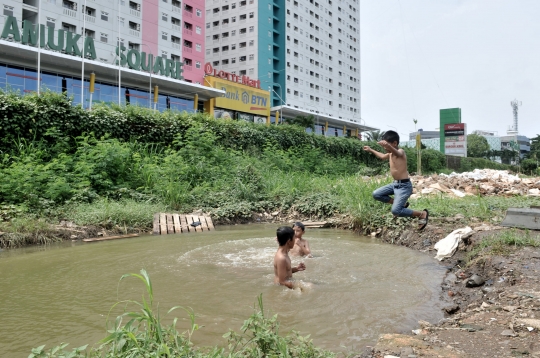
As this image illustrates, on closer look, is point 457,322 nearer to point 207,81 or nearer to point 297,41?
point 207,81

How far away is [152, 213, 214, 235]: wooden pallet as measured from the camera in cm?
1007

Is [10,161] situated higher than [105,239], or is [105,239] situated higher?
[10,161]

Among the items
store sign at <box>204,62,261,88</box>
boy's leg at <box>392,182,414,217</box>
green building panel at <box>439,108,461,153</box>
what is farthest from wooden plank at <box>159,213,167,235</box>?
green building panel at <box>439,108,461,153</box>

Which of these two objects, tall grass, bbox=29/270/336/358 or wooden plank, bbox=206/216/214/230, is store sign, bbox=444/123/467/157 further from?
tall grass, bbox=29/270/336/358

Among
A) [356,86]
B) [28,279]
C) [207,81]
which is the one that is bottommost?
[28,279]

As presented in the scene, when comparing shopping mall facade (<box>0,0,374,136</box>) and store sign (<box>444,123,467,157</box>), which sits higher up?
shopping mall facade (<box>0,0,374,136</box>)

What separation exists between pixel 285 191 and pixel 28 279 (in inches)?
351

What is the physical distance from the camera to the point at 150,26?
42125mm

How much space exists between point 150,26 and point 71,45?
13560 mm

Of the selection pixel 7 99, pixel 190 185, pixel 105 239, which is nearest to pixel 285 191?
pixel 190 185

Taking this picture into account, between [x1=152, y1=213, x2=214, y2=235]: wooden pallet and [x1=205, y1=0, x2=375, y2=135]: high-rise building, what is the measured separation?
42.2 m

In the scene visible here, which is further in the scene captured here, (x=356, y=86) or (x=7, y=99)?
(x=356, y=86)

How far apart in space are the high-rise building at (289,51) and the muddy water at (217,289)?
46.1m

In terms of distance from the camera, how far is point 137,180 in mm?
13070
